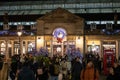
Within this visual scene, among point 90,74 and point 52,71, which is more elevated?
point 90,74

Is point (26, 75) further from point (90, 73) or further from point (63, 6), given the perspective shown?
point (63, 6)

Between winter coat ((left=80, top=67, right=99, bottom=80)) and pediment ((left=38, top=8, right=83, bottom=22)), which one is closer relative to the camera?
winter coat ((left=80, top=67, right=99, bottom=80))

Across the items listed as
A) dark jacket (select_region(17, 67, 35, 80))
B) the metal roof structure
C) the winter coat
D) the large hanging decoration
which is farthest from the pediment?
dark jacket (select_region(17, 67, 35, 80))

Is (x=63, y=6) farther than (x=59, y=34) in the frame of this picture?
Yes

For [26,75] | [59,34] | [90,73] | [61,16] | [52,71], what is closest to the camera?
[26,75]

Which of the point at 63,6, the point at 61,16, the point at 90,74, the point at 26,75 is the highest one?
the point at 63,6

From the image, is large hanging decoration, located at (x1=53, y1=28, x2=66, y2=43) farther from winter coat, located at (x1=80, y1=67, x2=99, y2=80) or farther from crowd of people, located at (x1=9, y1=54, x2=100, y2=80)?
winter coat, located at (x1=80, y1=67, x2=99, y2=80)

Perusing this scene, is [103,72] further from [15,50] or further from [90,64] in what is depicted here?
[90,64]

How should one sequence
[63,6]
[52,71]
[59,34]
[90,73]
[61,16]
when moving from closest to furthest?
[90,73], [52,71], [59,34], [61,16], [63,6]

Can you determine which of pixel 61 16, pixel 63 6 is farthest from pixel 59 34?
pixel 63 6

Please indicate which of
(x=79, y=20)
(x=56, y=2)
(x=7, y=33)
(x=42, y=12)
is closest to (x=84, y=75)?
(x=79, y=20)

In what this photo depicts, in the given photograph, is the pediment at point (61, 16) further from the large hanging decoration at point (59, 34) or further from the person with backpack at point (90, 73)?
the person with backpack at point (90, 73)

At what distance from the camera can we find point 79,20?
150 ft

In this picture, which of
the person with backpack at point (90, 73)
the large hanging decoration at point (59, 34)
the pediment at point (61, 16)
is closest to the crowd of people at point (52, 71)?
the person with backpack at point (90, 73)
